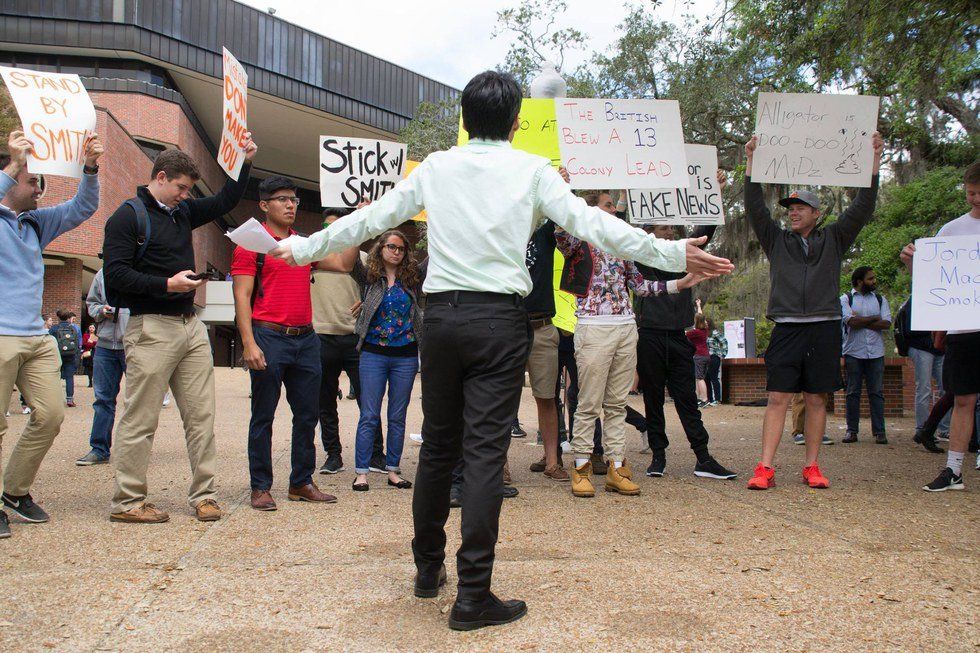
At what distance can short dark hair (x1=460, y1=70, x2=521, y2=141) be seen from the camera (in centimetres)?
331

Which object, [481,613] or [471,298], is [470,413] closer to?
[471,298]

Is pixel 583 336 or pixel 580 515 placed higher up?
pixel 583 336

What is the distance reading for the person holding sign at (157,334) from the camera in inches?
186

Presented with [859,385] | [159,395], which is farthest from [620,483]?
[859,385]

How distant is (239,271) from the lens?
5230 millimetres

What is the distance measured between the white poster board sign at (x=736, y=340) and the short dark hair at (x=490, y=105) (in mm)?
17378

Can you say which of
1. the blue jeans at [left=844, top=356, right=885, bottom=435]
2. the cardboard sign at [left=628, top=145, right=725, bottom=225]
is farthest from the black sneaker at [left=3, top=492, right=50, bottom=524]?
the blue jeans at [left=844, top=356, right=885, bottom=435]

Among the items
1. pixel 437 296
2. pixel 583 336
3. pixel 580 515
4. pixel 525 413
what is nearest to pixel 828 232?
pixel 583 336

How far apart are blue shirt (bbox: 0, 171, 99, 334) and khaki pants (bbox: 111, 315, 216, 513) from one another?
1.72 ft

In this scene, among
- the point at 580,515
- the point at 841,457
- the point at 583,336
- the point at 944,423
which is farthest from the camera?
the point at 944,423

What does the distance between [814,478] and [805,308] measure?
120 centimetres

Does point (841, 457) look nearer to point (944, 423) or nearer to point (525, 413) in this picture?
point (944, 423)

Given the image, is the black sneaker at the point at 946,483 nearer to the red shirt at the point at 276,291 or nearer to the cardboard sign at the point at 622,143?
the cardboard sign at the point at 622,143

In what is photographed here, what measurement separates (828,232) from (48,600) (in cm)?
521
